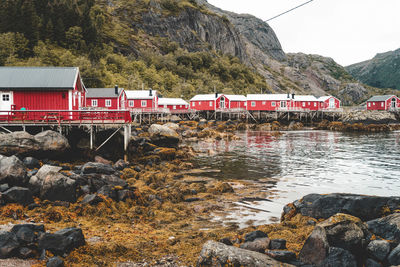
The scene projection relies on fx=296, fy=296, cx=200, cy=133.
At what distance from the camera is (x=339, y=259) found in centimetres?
706

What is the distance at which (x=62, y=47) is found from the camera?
271 ft

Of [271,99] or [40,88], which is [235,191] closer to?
[40,88]

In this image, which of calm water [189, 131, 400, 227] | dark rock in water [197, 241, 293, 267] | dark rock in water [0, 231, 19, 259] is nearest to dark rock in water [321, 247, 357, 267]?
dark rock in water [197, 241, 293, 267]

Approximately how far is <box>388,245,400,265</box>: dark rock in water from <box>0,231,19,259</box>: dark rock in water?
9.16 m

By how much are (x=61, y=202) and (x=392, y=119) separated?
7957cm

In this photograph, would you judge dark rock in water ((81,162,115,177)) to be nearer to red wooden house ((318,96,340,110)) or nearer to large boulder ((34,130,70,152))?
large boulder ((34,130,70,152))

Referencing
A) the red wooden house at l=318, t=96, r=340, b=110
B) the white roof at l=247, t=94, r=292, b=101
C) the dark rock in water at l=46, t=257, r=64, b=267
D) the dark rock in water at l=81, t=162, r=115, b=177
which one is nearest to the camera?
the dark rock in water at l=46, t=257, r=64, b=267

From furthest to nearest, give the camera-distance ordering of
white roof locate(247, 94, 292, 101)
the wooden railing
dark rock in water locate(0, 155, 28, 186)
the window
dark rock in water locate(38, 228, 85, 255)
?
white roof locate(247, 94, 292, 101), the window, the wooden railing, dark rock in water locate(0, 155, 28, 186), dark rock in water locate(38, 228, 85, 255)

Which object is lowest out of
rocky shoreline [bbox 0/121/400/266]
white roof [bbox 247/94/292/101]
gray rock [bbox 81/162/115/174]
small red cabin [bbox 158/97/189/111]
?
rocky shoreline [bbox 0/121/400/266]

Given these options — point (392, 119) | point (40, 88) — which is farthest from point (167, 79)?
point (40, 88)

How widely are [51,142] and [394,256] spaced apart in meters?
20.4

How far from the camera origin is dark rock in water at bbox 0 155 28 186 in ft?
42.7

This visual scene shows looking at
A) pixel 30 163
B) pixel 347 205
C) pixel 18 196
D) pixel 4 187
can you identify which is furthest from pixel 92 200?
pixel 347 205

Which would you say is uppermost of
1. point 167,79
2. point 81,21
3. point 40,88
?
point 81,21
